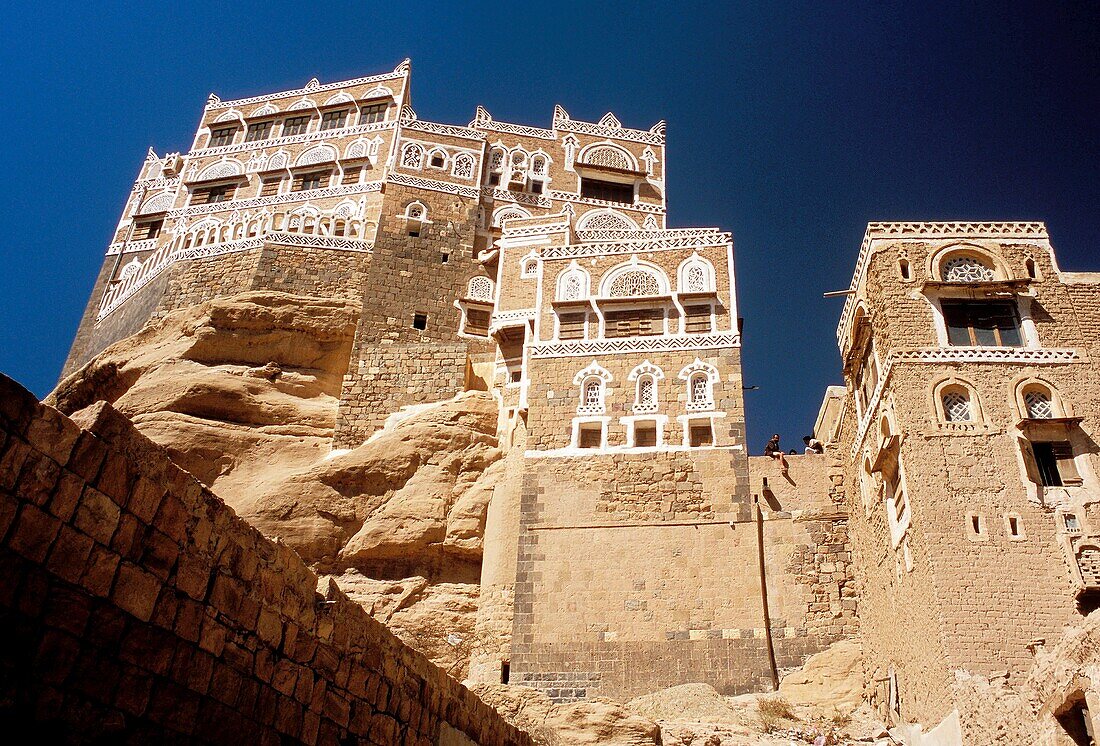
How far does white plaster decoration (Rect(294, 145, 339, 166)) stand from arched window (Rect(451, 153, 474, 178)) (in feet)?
23.9

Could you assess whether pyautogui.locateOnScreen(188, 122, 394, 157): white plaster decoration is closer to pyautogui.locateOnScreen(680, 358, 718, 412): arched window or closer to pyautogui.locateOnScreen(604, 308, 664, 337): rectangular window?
pyautogui.locateOnScreen(604, 308, 664, 337): rectangular window

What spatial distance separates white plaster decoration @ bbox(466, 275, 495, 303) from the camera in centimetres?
3115

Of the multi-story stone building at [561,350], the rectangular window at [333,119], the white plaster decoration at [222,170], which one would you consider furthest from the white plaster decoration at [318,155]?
the white plaster decoration at [222,170]

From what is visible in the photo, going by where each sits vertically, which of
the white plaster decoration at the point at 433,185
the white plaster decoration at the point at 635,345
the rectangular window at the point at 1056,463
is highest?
the white plaster decoration at the point at 433,185

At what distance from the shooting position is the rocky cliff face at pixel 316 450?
2253 cm

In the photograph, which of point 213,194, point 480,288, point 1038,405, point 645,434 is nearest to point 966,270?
point 1038,405

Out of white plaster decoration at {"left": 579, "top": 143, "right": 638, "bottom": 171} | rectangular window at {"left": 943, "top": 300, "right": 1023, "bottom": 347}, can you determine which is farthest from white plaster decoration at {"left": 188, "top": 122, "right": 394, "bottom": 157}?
rectangular window at {"left": 943, "top": 300, "right": 1023, "bottom": 347}

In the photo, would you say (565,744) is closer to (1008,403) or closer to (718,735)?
(718,735)

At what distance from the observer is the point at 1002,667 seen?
1434 cm

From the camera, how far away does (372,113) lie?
42.9 metres

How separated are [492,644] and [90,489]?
15.9 meters

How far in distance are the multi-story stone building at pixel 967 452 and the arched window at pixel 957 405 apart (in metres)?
0.02

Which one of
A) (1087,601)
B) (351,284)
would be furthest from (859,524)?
(351,284)

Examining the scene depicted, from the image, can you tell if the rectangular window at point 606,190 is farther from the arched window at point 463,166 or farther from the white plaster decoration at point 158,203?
the white plaster decoration at point 158,203
